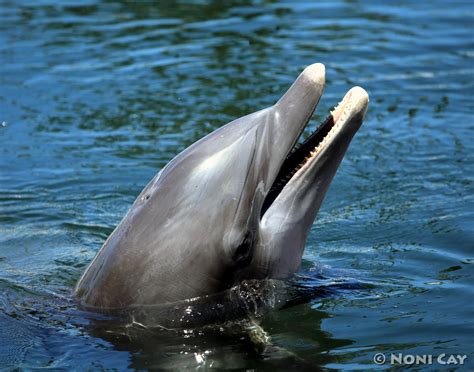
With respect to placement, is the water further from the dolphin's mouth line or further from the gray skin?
Answer: the dolphin's mouth line

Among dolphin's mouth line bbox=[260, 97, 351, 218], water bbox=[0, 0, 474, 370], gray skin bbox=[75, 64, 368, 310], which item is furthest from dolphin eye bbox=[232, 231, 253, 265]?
water bbox=[0, 0, 474, 370]

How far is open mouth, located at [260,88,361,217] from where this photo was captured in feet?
24.3

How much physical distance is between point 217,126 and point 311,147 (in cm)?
609

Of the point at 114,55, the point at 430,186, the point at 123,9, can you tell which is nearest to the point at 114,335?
the point at 430,186

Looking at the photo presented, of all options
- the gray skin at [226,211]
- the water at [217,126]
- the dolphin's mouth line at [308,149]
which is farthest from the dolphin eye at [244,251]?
the water at [217,126]

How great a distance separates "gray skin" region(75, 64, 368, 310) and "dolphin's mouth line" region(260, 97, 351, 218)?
22 millimetres

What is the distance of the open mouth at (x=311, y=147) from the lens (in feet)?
24.3

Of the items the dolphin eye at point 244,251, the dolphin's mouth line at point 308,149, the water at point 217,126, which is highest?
the dolphin's mouth line at point 308,149

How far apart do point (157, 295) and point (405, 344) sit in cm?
191

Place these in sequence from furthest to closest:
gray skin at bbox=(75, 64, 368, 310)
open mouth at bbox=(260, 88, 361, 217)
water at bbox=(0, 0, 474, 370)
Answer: water at bbox=(0, 0, 474, 370) < open mouth at bbox=(260, 88, 361, 217) < gray skin at bbox=(75, 64, 368, 310)

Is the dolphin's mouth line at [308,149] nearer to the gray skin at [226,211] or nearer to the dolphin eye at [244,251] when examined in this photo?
the gray skin at [226,211]

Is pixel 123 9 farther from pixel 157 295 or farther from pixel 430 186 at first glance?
pixel 157 295

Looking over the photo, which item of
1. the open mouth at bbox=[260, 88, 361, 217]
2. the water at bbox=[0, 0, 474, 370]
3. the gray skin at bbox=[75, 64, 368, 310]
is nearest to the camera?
the gray skin at bbox=[75, 64, 368, 310]

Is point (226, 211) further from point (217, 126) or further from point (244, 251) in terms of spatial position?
point (217, 126)
